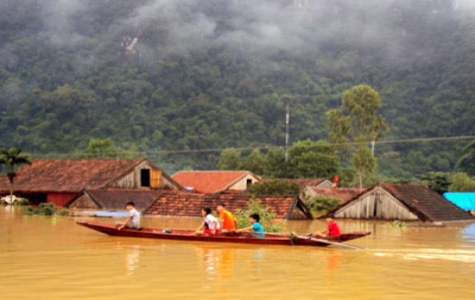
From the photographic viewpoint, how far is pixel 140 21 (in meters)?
161

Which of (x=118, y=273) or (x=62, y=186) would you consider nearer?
(x=118, y=273)

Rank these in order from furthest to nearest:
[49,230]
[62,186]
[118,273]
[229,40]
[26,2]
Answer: [26,2] → [229,40] → [62,186] → [49,230] → [118,273]

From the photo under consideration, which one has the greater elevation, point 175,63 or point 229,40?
point 229,40

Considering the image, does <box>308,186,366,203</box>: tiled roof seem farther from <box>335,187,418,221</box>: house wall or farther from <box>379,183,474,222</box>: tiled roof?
<box>335,187,418,221</box>: house wall

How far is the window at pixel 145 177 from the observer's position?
54.2 meters

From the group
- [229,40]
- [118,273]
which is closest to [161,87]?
[229,40]

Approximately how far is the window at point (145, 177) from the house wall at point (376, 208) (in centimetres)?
1751

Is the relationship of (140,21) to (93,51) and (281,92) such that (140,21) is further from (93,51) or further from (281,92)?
(281,92)

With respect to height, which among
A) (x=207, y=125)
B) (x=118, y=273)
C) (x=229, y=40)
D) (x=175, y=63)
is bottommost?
(x=118, y=273)

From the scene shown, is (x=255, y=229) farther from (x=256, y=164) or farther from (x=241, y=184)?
(x=256, y=164)

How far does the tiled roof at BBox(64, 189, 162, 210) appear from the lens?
46906 mm

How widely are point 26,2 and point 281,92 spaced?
75073 millimetres

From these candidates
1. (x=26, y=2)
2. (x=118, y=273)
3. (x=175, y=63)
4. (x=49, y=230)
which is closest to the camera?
(x=118, y=273)

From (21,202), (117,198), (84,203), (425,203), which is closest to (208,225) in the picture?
(425,203)
